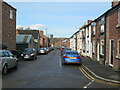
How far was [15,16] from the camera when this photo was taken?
26.2 meters

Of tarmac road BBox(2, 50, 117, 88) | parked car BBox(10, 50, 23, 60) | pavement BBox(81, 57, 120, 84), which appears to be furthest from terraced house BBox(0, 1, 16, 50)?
pavement BBox(81, 57, 120, 84)

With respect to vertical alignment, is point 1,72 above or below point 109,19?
below

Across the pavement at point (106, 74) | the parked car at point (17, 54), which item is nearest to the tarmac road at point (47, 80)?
the pavement at point (106, 74)

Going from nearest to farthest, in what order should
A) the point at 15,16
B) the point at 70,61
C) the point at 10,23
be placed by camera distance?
the point at 70,61 < the point at 10,23 < the point at 15,16

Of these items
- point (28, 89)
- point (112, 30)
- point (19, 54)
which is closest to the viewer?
point (28, 89)

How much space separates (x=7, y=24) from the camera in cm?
2256

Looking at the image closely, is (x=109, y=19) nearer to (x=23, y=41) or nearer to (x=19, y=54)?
(x=19, y=54)

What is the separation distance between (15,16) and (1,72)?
18.6m

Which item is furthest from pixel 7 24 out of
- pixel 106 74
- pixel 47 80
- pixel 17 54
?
pixel 106 74

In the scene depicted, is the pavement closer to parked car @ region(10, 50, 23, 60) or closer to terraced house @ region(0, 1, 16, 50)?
parked car @ region(10, 50, 23, 60)

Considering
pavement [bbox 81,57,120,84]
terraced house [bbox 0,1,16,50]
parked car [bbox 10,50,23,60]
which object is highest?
terraced house [bbox 0,1,16,50]

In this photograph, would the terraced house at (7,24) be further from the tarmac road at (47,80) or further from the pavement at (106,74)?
the pavement at (106,74)

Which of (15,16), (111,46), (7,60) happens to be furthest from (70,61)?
(15,16)

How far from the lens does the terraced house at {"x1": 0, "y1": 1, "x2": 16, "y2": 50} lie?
68.4 ft
